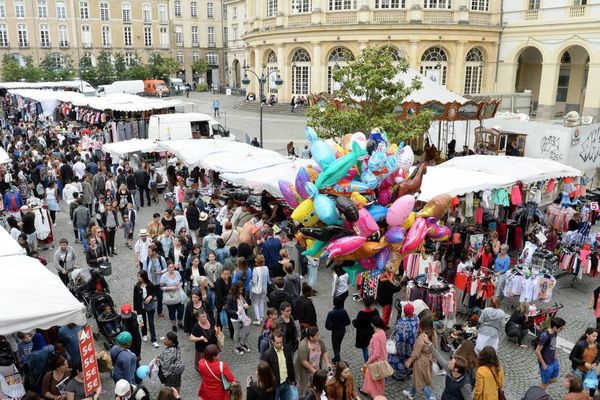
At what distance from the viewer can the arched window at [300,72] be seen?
42.6 m

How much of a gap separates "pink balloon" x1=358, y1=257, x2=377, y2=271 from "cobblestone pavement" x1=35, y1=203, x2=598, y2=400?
1639 mm

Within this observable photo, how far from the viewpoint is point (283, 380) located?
23.2 feet

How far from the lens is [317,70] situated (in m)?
41.4

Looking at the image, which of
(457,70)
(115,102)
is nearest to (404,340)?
(115,102)

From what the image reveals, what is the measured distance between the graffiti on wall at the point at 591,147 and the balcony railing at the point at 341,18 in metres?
22.9

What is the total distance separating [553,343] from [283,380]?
4.04 meters

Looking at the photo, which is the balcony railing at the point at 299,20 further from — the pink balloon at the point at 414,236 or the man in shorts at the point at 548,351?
the man in shorts at the point at 548,351

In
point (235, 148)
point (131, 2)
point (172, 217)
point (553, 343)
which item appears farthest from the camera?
point (131, 2)

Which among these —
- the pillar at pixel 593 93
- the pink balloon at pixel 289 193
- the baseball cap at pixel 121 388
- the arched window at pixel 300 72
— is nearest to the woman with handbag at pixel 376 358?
the pink balloon at pixel 289 193

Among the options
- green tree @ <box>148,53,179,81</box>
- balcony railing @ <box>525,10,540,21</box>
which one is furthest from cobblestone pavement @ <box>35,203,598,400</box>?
green tree @ <box>148,53,179,81</box>

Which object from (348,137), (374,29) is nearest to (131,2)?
(374,29)

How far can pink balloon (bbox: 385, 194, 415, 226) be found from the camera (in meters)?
8.03

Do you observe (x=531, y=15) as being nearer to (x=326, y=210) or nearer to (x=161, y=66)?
(x=326, y=210)

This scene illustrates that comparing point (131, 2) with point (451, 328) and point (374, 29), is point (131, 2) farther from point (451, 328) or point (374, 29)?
point (451, 328)
